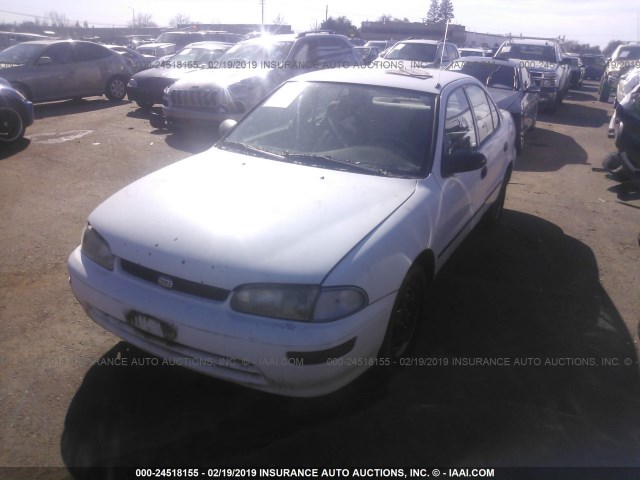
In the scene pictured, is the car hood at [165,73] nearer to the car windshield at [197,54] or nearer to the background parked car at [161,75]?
the background parked car at [161,75]

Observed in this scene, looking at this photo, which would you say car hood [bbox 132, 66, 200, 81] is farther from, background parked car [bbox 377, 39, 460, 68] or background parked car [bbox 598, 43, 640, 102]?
background parked car [bbox 598, 43, 640, 102]

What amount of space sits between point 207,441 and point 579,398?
83.2 inches

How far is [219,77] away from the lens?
9.16 m

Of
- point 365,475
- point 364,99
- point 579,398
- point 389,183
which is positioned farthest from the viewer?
point 364,99

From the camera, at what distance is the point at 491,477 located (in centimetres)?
256

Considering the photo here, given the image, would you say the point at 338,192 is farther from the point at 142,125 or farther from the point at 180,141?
the point at 142,125

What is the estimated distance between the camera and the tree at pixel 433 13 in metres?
47.7

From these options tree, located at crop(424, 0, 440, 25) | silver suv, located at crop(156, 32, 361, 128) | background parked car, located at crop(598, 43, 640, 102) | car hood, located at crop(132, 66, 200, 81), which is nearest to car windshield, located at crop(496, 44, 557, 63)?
background parked car, located at crop(598, 43, 640, 102)

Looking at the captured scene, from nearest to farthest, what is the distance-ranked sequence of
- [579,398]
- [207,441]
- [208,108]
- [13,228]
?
[207,441], [579,398], [13,228], [208,108]

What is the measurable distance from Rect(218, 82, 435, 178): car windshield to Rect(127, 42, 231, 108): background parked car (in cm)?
742

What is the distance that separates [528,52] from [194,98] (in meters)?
11.1

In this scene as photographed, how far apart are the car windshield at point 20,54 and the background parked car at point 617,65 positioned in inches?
624

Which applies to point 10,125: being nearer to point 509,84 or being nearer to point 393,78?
point 393,78

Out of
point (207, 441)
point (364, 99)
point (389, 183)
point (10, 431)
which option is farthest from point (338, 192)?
point (10, 431)
